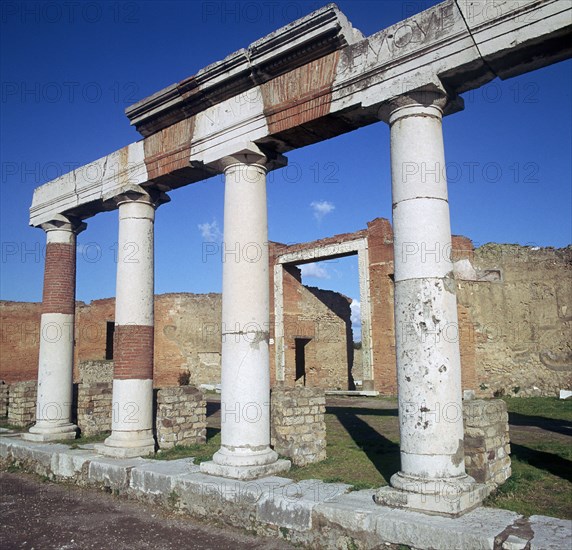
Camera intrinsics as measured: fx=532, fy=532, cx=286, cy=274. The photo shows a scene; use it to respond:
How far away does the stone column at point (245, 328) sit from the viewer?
21.1 feet

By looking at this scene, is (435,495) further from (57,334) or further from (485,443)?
(57,334)

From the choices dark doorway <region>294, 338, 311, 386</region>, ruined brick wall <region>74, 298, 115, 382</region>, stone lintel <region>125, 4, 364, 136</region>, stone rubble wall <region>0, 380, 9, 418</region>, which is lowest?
stone rubble wall <region>0, 380, 9, 418</region>

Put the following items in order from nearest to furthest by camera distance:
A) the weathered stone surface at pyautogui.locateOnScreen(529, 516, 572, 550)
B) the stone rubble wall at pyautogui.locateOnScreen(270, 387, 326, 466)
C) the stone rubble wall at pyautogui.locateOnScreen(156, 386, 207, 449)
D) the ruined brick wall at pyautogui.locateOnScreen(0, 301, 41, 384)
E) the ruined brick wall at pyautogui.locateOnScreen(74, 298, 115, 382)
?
the weathered stone surface at pyautogui.locateOnScreen(529, 516, 572, 550) < the stone rubble wall at pyautogui.locateOnScreen(270, 387, 326, 466) < the stone rubble wall at pyautogui.locateOnScreen(156, 386, 207, 449) < the ruined brick wall at pyautogui.locateOnScreen(0, 301, 41, 384) < the ruined brick wall at pyautogui.locateOnScreen(74, 298, 115, 382)

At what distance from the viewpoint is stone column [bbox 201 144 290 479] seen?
642 cm

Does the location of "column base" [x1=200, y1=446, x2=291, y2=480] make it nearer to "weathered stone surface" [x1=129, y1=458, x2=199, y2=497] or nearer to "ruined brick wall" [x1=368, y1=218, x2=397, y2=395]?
"weathered stone surface" [x1=129, y1=458, x2=199, y2=497]

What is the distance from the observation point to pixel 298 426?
23.9 feet

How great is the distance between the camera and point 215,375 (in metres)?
24.8

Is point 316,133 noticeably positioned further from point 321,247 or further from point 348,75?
point 321,247

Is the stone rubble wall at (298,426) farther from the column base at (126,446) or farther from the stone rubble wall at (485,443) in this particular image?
the stone rubble wall at (485,443)

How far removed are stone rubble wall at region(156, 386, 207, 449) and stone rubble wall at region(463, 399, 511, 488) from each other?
192 inches

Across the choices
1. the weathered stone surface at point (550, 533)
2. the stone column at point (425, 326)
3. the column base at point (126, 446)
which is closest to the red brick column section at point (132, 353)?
the column base at point (126, 446)

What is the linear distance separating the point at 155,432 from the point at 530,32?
7859 millimetres

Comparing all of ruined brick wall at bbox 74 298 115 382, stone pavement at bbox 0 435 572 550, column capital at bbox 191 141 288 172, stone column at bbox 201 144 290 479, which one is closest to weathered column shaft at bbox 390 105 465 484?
stone pavement at bbox 0 435 572 550

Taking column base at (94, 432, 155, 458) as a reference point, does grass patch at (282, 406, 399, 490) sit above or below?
below
